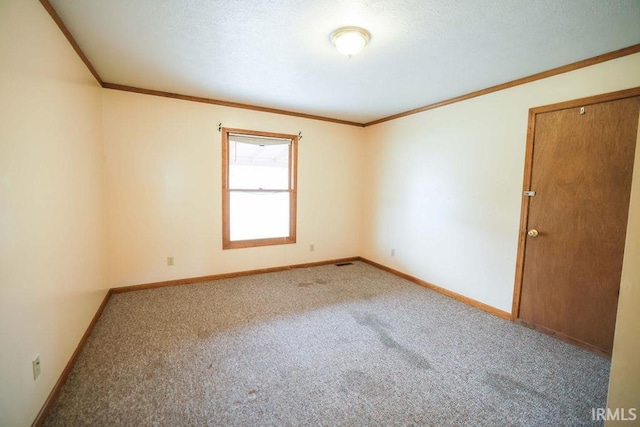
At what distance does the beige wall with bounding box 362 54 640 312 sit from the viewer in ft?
8.80

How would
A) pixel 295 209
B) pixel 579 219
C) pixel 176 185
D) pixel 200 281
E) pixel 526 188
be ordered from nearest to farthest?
pixel 579 219 → pixel 526 188 → pixel 176 185 → pixel 200 281 → pixel 295 209

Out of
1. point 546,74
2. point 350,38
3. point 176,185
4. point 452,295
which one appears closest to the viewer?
point 350,38

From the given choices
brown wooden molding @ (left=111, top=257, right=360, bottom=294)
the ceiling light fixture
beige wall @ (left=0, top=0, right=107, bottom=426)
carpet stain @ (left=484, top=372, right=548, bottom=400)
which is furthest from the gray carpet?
the ceiling light fixture

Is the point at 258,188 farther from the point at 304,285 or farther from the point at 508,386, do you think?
the point at 508,386

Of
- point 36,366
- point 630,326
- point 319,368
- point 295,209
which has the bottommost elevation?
point 319,368

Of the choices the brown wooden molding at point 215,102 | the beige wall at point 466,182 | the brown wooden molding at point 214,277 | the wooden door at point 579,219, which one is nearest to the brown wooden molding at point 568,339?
the wooden door at point 579,219

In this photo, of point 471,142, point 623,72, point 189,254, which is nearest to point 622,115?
point 623,72

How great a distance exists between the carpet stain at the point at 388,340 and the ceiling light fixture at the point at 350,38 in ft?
7.91

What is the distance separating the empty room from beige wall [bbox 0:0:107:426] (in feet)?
0.06

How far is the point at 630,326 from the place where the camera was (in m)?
1.19

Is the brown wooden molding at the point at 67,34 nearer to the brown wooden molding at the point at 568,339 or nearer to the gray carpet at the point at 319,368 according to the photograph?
the gray carpet at the point at 319,368

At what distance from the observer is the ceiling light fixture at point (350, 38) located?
1.98 m

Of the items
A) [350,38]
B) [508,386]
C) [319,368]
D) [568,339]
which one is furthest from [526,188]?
[319,368]

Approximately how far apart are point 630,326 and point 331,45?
2.44 m
